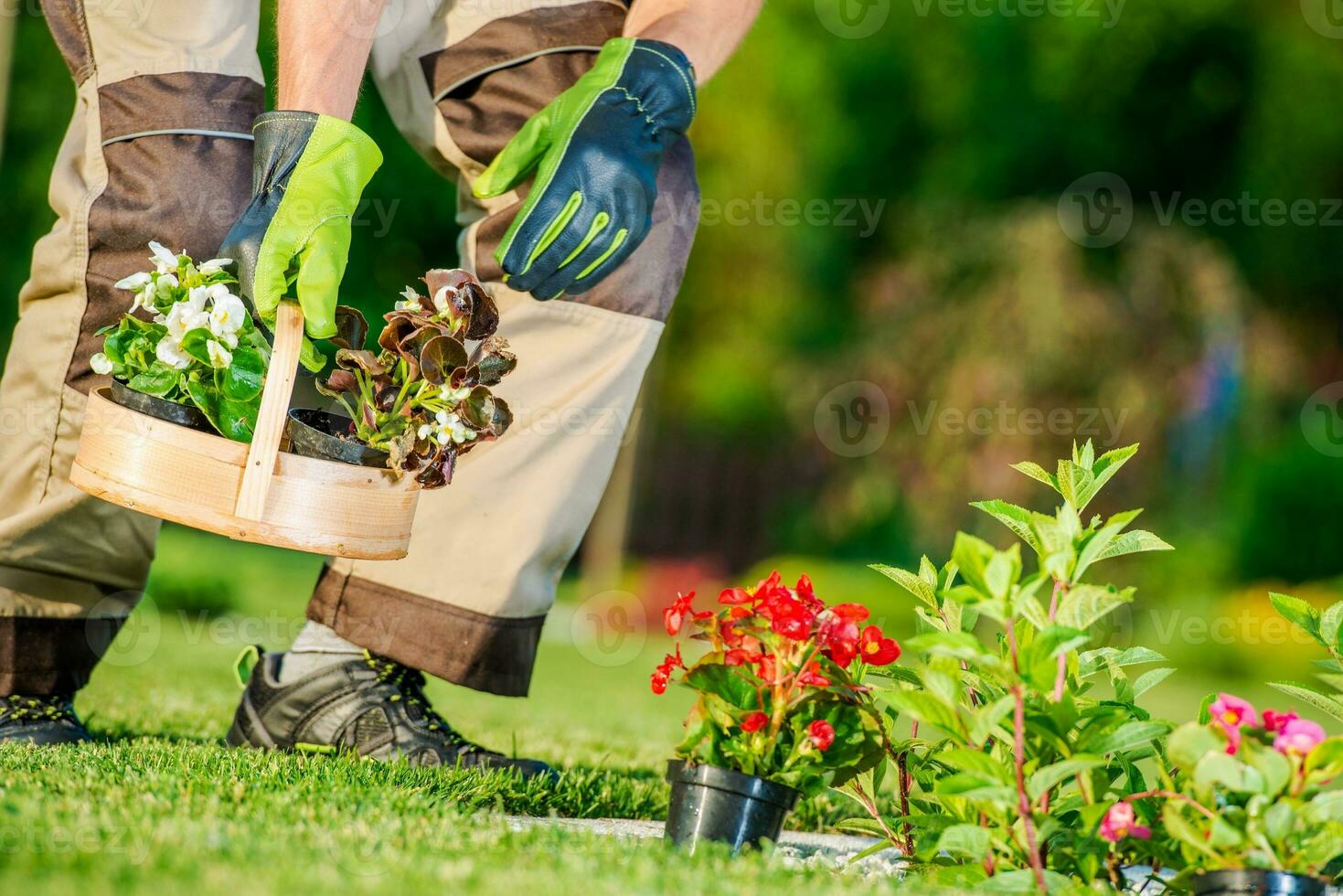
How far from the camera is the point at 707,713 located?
1395 millimetres

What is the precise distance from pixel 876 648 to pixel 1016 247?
8.71m

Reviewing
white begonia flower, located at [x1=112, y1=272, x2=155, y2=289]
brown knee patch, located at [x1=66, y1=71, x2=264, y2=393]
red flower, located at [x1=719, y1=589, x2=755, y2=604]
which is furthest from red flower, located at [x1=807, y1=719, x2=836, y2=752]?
brown knee patch, located at [x1=66, y1=71, x2=264, y2=393]

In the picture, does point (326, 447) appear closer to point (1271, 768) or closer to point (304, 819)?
point (304, 819)

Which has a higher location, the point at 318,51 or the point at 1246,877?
the point at 318,51

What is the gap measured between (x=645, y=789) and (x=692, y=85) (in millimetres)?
1083

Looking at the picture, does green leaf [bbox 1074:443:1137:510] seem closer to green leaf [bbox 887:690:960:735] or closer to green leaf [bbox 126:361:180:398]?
green leaf [bbox 887:690:960:735]

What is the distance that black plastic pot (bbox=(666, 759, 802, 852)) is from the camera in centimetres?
135

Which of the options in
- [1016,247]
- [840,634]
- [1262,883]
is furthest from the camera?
[1016,247]

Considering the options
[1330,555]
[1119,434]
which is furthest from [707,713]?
[1119,434]

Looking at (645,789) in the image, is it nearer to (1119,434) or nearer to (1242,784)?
(1242,784)

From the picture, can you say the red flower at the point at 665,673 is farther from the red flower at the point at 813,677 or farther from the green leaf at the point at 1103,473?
the green leaf at the point at 1103,473

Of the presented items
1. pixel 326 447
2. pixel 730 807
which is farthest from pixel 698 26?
pixel 730 807

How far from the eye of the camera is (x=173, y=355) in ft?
5.06

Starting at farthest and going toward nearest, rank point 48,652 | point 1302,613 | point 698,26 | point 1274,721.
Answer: point 698,26 → point 48,652 → point 1302,613 → point 1274,721
